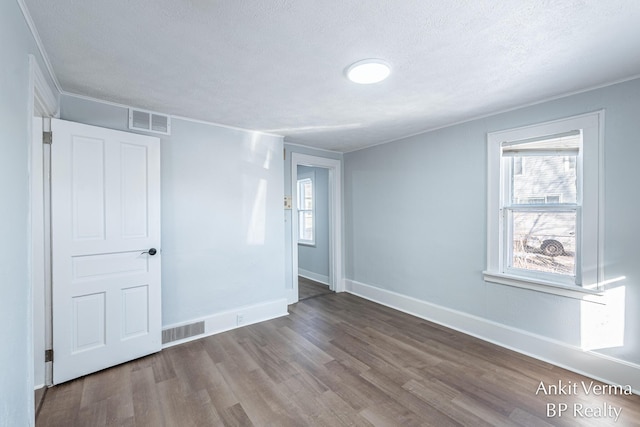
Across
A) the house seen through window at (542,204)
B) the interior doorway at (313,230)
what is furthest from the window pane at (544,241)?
the interior doorway at (313,230)

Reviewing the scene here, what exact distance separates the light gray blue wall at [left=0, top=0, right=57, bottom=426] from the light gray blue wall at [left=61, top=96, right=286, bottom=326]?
1.30 m

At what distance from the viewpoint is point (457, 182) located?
3195mm

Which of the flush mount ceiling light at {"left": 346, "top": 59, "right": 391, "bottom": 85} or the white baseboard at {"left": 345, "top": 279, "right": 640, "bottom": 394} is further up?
the flush mount ceiling light at {"left": 346, "top": 59, "right": 391, "bottom": 85}

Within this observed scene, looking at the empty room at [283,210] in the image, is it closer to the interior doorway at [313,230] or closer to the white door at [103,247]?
the white door at [103,247]

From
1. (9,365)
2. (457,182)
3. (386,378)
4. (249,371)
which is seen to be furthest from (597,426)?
(9,365)

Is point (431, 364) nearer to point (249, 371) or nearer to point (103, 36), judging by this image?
point (249, 371)

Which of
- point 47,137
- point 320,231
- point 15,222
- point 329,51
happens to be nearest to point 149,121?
point 47,137

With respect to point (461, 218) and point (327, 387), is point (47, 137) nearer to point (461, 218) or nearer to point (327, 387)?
point (327, 387)

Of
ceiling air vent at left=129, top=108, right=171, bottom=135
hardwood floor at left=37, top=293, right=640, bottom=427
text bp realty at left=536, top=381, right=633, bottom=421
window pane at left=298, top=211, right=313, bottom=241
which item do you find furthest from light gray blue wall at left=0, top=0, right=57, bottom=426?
window pane at left=298, top=211, right=313, bottom=241

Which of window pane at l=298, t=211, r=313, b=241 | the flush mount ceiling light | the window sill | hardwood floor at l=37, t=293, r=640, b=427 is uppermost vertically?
the flush mount ceiling light

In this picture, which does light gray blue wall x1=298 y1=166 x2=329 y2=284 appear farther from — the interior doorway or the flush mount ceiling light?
the flush mount ceiling light

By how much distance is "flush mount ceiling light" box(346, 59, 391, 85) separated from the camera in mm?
1849

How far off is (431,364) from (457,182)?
1912 mm

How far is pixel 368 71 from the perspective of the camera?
1932 mm
